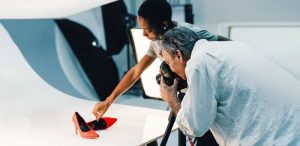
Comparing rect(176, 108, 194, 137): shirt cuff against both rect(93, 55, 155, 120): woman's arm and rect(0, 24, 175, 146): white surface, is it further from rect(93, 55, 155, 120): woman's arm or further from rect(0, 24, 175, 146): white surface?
rect(93, 55, 155, 120): woman's arm

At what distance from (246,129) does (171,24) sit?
0.63 meters

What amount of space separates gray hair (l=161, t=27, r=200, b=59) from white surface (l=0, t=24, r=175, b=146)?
459 mm

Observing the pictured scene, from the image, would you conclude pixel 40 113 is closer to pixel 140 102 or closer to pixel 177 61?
pixel 177 61

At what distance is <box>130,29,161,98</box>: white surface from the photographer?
85.0 inches

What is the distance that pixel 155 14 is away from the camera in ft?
5.27

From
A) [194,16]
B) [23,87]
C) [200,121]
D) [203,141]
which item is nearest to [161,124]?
[203,141]

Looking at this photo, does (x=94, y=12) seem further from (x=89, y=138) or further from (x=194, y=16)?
(x=89, y=138)

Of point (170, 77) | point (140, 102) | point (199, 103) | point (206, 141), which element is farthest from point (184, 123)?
point (140, 102)

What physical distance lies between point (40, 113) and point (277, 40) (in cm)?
145

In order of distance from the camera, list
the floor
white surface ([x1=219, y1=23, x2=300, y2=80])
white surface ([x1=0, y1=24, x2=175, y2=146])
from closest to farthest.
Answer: white surface ([x1=0, y1=24, x2=175, y2=146]) < white surface ([x1=219, y1=23, x2=300, y2=80]) < the floor

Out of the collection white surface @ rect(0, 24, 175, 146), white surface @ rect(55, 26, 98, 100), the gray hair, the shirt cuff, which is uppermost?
the gray hair

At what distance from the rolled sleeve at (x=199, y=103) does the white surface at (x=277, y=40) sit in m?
1.25

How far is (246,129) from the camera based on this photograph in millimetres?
1208

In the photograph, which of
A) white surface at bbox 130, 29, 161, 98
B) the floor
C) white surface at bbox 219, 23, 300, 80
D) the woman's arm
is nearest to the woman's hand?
the woman's arm
